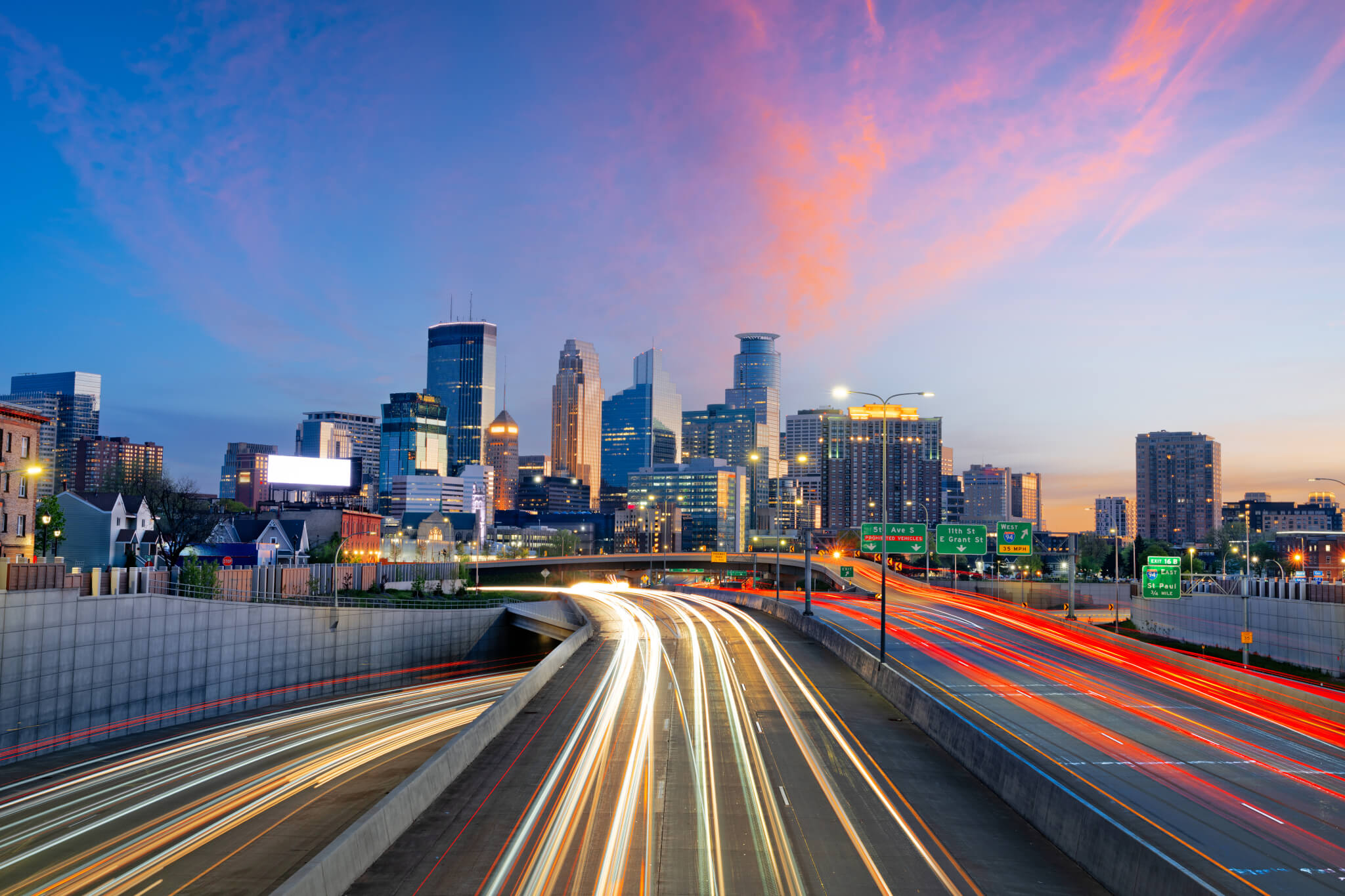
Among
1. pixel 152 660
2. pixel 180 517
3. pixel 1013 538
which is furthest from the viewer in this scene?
pixel 180 517

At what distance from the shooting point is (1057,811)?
17938 mm

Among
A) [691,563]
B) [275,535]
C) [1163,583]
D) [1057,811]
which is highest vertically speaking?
[1163,583]

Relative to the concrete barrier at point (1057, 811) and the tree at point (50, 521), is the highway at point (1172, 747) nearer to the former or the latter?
the concrete barrier at point (1057, 811)

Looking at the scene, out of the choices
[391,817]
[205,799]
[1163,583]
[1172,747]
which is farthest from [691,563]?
[391,817]

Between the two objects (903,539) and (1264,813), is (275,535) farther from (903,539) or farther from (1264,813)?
(1264,813)

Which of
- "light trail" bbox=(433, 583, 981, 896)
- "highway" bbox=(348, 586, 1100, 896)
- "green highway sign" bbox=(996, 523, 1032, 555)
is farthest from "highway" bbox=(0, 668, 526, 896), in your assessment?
"green highway sign" bbox=(996, 523, 1032, 555)

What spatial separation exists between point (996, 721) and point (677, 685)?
13.1m

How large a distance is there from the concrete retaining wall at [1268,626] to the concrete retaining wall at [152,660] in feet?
177

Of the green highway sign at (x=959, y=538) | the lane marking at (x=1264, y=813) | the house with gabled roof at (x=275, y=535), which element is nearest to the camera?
the lane marking at (x=1264, y=813)

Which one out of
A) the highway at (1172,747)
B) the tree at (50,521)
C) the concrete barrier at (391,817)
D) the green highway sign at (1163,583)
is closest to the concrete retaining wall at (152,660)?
the concrete barrier at (391,817)

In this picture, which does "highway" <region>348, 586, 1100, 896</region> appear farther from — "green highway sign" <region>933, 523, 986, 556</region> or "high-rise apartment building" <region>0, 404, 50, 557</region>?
"high-rise apartment building" <region>0, 404, 50, 557</region>

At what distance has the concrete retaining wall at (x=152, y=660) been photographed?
3225cm

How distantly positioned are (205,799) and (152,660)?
60.0 ft

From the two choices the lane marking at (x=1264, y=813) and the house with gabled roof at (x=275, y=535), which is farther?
the house with gabled roof at (x=275, y=535)
